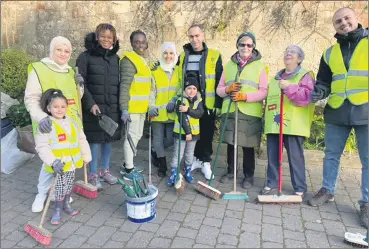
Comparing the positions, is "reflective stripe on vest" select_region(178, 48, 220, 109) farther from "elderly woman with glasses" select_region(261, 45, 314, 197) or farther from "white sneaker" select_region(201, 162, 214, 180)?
"white sneaker" select_region(201, 162, 214, 180)

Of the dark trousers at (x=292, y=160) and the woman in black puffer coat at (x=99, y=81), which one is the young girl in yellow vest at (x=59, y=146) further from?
the dark trousers at (x=292, y=160)

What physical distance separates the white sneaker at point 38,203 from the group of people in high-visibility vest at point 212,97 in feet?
0.03

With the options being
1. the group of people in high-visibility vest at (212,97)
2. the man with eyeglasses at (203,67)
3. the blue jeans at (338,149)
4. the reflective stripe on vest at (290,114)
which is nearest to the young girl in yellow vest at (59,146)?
the group of people in high-visibility vest at (212,97)

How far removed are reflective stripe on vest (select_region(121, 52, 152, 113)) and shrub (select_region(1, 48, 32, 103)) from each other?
2.91 meters

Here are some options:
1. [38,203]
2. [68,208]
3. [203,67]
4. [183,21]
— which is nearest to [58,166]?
[68,208]

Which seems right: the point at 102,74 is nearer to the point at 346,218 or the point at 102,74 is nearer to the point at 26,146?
the point at 26,146

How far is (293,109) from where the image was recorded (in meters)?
3.84

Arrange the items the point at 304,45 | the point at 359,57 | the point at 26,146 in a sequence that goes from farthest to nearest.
A: 1. the point at 304,45
2. the point at 26,146
3. the point at 359,57

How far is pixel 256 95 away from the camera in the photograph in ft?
13.2

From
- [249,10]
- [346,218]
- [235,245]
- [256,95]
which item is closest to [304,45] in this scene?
[249,10]

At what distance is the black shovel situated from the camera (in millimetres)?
3980

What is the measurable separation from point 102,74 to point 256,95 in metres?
1.82

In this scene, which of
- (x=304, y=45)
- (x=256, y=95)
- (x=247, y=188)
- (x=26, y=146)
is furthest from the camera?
(x=304, y=45)

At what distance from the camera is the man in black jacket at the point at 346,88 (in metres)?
3.39
